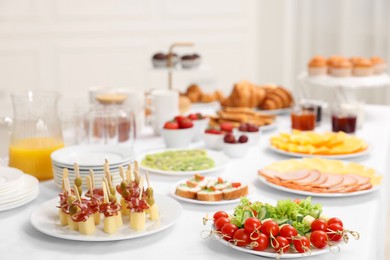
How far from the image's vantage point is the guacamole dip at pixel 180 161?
194cm

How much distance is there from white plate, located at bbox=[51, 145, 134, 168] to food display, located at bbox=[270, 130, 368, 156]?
25.9 inches

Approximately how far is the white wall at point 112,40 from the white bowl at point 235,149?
2714 mm

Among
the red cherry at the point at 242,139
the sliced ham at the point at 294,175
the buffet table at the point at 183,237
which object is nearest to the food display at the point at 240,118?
the red cherry at the point at 242,139

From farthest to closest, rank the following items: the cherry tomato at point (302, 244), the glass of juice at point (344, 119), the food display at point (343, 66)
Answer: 1. the food display at point (343, 66)
2. the glass of juice at point (344, 119)
3. the cherry tomato at point (302, 244)

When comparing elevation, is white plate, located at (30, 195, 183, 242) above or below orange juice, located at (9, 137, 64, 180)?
below

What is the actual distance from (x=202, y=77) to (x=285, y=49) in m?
0.80

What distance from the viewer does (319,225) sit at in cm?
127

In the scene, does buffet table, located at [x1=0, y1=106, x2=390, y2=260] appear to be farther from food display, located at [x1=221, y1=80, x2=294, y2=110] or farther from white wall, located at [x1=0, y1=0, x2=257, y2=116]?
white wall, located at [x1=0, y1=0, x2=257, y2=116]

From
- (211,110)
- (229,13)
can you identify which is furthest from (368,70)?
(229,13)

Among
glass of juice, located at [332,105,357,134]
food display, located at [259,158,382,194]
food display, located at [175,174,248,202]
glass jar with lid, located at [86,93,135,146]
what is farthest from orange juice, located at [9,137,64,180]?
glass of juice, located at [332,105,357,134]

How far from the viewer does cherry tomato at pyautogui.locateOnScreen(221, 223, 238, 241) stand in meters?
1.28

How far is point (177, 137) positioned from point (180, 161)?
0.29m

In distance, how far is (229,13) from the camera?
5484 millimetres

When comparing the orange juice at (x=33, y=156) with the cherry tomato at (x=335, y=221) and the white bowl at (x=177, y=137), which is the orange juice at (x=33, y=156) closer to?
the white bowl at (x=177, y=137)
